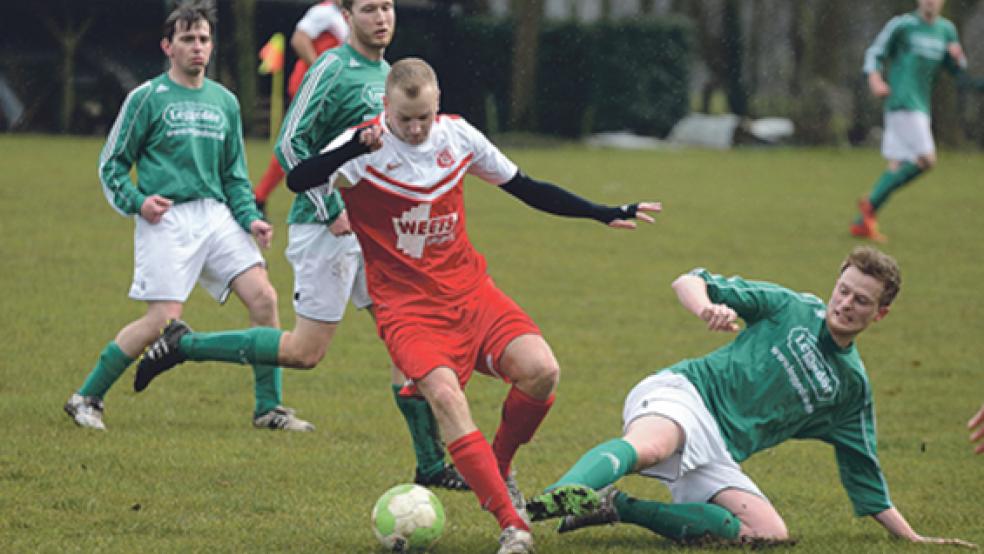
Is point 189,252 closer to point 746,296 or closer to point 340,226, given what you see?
point 340,226

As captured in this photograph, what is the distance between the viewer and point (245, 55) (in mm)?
27703

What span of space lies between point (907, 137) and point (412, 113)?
10302 mm

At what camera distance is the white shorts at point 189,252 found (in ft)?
20.8

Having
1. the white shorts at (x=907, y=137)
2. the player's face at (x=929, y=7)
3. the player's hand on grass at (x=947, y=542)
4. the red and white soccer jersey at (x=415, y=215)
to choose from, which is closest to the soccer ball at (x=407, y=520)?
the red and white soccer jersey at (x=415, y=215)

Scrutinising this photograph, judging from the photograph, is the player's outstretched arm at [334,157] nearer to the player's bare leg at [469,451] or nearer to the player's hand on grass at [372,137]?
the player's hand on grass at [372,137]

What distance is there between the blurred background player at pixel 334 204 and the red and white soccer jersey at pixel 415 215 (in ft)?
2.36

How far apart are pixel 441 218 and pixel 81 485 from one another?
68.6 inches

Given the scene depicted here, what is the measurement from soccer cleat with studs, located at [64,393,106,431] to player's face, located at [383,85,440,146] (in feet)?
7.67

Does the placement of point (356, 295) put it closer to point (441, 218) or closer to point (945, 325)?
point (441, 218)

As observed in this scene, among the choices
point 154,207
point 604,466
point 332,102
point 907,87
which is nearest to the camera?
point 604,466

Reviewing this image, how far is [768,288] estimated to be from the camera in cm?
491

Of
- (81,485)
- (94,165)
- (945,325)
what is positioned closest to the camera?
(81,485)

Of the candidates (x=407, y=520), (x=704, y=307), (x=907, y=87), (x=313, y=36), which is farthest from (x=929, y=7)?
(x=407, y=520)

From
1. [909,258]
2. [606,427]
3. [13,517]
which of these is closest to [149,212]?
[13,517]
